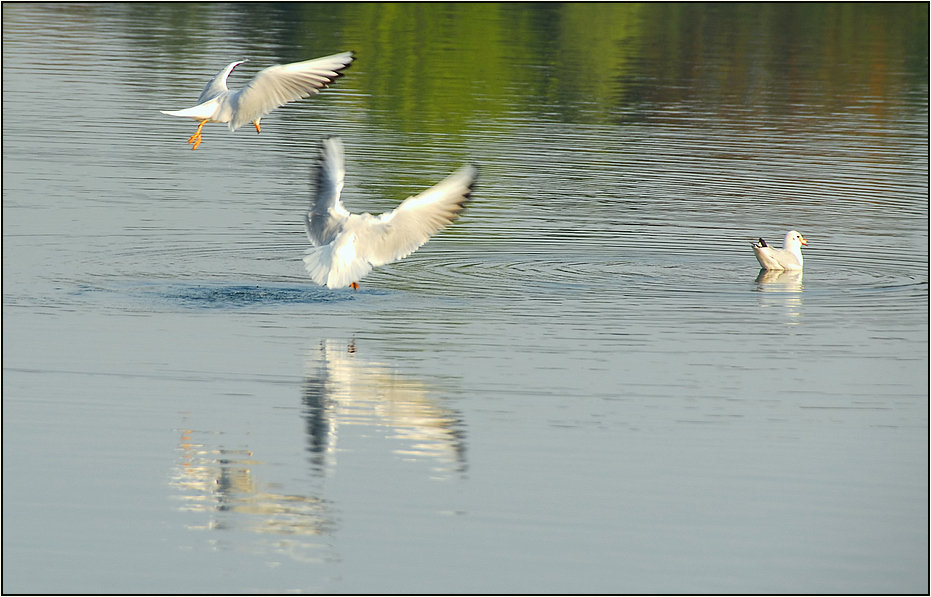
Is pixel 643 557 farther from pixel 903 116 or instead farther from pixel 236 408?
pixel 903 116

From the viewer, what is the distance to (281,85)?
48.4 ft

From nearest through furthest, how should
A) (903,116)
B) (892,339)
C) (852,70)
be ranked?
(892,339)
(903,116)
(852,70)

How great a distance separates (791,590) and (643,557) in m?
0.82

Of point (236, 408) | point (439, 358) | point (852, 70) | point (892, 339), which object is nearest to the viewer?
point (236, 408)

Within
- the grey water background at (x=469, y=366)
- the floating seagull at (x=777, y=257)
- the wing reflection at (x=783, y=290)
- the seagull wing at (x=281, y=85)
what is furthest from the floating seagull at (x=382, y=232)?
the floating seagull at (x=777, y=257)

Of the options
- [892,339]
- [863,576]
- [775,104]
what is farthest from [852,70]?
[863,576]

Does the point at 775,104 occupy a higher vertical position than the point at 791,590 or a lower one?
higher

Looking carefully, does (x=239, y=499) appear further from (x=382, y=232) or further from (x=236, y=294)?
(x=236, y=294)

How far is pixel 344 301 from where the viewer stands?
1427 cm

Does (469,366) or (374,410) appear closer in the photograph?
(374,410)

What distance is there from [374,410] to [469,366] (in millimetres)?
1497

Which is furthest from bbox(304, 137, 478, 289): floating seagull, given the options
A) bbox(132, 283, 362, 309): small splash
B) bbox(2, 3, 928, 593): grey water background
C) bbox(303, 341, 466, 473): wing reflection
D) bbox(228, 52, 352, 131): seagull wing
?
bbox(228, 52, 352, 131): seagull wing

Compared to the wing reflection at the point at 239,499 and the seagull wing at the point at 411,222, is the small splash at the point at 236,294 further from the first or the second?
the wing reflection at the point at 239,499

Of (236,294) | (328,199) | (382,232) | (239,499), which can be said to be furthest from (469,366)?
(239,499)
